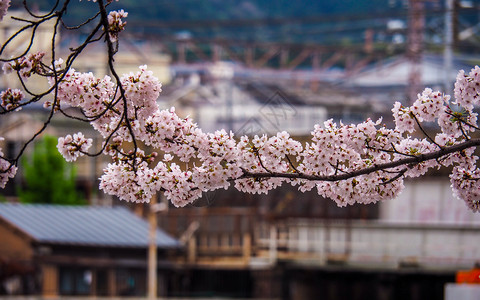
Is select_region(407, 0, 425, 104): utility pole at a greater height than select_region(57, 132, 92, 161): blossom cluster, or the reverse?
select_region(407, 0, 425, 104): utility pole

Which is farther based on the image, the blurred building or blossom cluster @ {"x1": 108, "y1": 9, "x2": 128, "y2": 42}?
the blurred building

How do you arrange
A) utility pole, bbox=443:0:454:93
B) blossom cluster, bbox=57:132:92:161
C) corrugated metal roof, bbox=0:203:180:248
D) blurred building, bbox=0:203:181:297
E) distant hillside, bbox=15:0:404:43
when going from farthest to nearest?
1. distant hillside, bbox=15:0:404:43
2. corrugated metal roof, bbox=0:203:180:248
3. blurred building, bbox=0:203:181:297
4. utility pole, bbox=443:0:454:93
5. blossom cluster, bbox=57:132:92:161

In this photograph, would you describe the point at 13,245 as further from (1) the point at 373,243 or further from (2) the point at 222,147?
(2) the point at 222,147

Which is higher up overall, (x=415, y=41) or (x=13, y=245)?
(x=415, y=41)

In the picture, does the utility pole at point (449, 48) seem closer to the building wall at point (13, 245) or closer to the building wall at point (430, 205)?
the building wall at point (430, 205)

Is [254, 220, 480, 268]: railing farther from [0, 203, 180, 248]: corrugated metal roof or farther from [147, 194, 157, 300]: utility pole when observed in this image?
[0, 203, 180, 248]: corrugated metal roof

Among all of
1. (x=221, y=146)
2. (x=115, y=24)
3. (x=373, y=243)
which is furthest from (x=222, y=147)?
(x=373, y=243)

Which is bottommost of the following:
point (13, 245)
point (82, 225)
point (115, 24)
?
point (13, 245)

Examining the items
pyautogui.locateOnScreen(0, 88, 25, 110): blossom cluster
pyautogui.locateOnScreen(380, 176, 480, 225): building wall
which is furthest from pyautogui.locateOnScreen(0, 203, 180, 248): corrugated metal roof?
pyautogui.locateOnScreen(0, 88, 25, 110): blossom cluster

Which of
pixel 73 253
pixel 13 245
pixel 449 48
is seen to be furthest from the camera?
pixel 73 253

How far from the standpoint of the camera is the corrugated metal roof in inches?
1507

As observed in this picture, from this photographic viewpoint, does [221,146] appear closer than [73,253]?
Yes

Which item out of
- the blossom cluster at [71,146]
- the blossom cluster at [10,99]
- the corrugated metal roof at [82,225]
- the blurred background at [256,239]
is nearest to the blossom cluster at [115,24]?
the blossom cluster at [10,99]

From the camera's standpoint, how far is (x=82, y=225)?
39.9 metres
